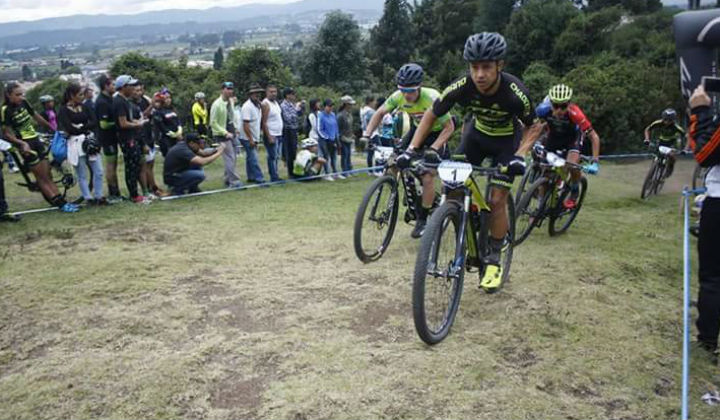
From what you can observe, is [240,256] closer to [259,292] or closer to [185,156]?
[259,292]

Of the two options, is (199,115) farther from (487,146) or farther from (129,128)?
(487,146)

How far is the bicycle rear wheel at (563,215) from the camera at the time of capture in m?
8.42

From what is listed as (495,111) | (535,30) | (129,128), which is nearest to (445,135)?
(495,111)

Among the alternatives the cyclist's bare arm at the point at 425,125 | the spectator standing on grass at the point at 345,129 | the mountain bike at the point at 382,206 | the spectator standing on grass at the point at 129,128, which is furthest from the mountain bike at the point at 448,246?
the spectator standing on grass at the point at 345,129

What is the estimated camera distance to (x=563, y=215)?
8.61m

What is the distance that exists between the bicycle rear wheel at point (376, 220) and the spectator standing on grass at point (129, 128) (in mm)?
5215

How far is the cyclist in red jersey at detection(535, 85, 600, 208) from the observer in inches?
329

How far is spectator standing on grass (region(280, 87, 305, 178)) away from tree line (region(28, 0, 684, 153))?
60.3 feet

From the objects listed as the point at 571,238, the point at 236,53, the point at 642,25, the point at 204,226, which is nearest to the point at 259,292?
the point at 204,226

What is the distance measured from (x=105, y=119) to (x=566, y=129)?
7751 millimetres

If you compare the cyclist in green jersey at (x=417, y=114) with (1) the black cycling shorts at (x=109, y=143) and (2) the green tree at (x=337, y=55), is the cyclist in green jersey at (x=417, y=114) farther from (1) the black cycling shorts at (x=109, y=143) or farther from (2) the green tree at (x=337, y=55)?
(2) the green tree at (x=337, y=55)

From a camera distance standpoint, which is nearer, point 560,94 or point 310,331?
point 310,331

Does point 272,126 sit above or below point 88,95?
below

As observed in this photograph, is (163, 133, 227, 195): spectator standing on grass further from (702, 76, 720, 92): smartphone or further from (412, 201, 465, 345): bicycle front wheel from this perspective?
(702, 76, 720, 92): smartphone
